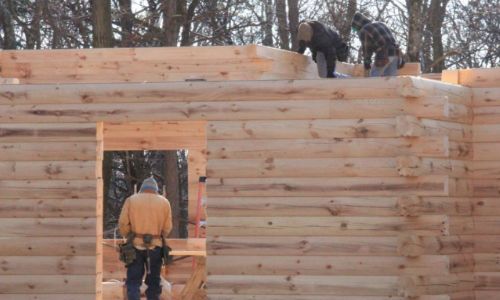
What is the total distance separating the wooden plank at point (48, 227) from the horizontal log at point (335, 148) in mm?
1750

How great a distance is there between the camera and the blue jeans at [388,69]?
1413 centimetres

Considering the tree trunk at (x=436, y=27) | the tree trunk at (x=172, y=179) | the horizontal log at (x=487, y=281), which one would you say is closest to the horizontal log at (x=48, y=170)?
the horizontal log at (x=487, y=281)

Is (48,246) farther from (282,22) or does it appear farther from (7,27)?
(282,22)

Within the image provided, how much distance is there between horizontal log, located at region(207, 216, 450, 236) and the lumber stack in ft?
4.79

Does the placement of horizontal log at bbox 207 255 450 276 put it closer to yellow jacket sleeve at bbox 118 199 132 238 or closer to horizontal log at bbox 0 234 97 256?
yellow jacket sleeve at bbox 118 199 132 238

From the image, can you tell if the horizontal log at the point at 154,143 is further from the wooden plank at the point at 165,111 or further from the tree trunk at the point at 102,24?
the tree trunk at the point at 102,24

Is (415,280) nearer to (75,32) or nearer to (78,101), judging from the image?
(78,101)

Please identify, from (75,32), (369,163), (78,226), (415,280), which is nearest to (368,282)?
(415,280)

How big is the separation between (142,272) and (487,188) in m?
4.28

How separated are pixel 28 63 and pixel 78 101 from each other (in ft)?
7.47

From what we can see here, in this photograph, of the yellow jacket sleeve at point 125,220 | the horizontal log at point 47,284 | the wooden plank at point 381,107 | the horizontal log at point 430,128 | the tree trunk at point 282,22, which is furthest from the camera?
the tree trunk at point 282,22

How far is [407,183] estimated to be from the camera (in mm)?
11977

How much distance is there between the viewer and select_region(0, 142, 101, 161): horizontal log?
1242cm

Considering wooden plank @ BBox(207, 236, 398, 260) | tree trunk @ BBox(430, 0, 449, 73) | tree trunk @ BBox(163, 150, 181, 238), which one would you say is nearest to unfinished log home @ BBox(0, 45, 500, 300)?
wooden plank @ BBox(207, 236, 398, 260)
